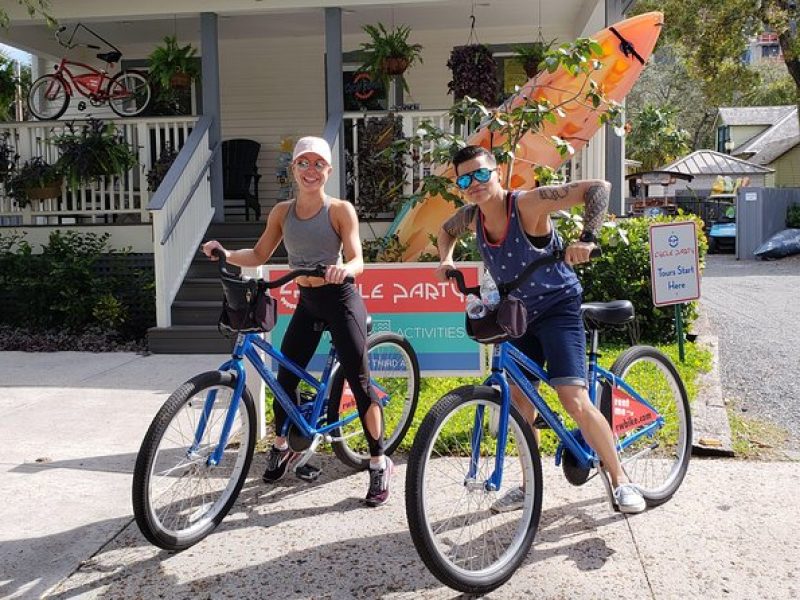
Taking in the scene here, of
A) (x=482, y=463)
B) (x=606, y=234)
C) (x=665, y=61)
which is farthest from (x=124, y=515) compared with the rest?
(x=665, y=61)

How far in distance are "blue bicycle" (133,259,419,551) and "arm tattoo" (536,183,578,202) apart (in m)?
1.04

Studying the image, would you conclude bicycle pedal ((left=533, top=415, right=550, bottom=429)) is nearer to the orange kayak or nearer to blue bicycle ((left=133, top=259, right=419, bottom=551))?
blue bicycle ((left=133, top=259, right=419, bottom=551))

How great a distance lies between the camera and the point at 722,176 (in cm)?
3553

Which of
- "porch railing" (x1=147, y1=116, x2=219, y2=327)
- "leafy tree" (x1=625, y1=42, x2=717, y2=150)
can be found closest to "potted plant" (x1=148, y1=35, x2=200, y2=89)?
"porch railing" (x1=147, y1=116, x2=219, y2=327)

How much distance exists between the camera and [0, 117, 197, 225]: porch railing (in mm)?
10047

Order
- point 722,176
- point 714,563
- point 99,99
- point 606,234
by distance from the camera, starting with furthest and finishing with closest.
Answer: point 722,176 → point 99,99 → point 606,234 → point 714,563

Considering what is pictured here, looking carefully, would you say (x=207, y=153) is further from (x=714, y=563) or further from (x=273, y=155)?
(x=714, y=563)

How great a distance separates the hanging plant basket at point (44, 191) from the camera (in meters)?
10.0

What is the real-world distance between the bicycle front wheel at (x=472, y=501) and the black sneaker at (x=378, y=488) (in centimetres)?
62

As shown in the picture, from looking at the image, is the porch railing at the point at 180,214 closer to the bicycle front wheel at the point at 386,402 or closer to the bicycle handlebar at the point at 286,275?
the bicycle front wheel at the point at 386,402

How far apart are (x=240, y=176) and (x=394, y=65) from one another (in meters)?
2.92

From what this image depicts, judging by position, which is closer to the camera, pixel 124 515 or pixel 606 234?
pixel 124 515

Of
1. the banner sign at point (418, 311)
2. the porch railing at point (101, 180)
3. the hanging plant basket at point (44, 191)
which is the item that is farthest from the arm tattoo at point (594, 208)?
the hanging plant basket at point (44, 191)

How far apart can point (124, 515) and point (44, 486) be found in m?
0.69
